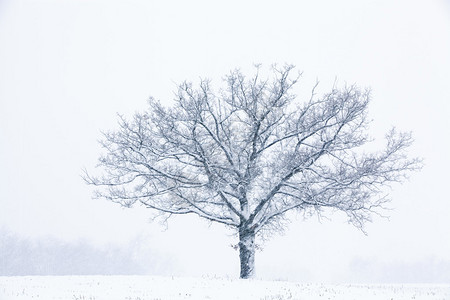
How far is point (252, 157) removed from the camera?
21.6 m

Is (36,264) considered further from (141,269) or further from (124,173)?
(124,173)

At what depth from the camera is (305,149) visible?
21125mm

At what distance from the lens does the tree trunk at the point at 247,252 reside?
69.7 feet

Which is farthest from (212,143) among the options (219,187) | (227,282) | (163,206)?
(227,282)

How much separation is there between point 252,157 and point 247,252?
14.7 ft

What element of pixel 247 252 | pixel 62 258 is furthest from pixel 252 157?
pixel 62 258

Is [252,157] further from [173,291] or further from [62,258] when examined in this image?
[62,258]

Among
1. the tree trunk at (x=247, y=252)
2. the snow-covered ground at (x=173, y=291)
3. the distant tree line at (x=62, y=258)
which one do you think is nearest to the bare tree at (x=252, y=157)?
the tree trunk at (x=247, y=252)

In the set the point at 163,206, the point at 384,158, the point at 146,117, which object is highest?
the point at 146,117

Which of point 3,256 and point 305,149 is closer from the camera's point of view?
point 305,149

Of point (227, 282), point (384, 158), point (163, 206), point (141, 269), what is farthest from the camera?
point (141, 269)

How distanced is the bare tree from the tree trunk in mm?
47

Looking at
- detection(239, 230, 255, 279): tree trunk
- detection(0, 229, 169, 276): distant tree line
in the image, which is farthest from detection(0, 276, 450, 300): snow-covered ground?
detection(0, 229, 169, 276): distant tree line

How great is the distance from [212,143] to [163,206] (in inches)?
154
